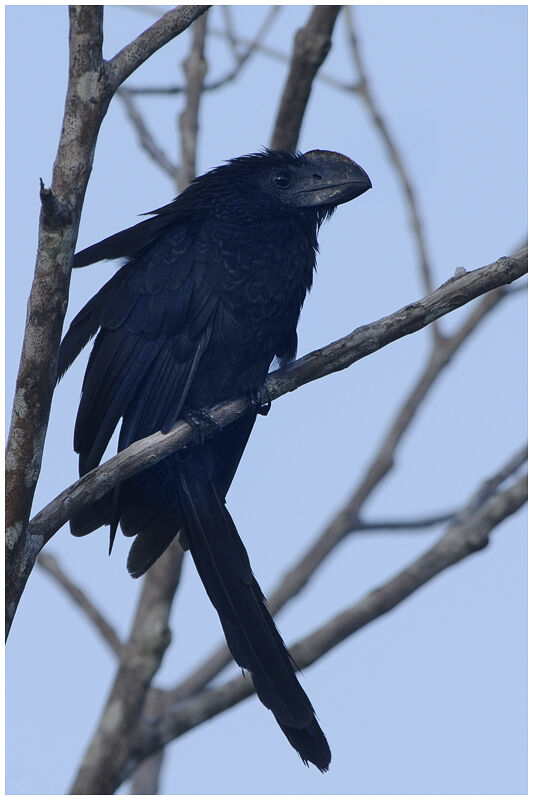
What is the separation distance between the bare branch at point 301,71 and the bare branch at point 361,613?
2.07 m

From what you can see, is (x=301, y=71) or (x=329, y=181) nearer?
(x=329, y=181)

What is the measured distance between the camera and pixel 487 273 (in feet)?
10.7

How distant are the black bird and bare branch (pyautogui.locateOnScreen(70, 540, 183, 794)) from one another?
0.83m

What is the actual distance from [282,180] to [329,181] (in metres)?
0.20

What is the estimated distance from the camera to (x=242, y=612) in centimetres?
380

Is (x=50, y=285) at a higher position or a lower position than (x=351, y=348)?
higher

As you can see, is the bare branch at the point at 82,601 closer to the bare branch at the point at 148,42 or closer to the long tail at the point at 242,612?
the long tail at the point at 242,612

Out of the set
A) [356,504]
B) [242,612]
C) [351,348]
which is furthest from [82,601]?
[351,348]

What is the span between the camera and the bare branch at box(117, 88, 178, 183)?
18.5 feet

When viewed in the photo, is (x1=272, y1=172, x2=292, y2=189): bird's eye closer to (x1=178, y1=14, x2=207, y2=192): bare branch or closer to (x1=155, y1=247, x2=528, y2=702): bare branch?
(x1=178, y1=14, x2=207, y2=192): bare branch

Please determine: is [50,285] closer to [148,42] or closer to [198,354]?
[148,42]

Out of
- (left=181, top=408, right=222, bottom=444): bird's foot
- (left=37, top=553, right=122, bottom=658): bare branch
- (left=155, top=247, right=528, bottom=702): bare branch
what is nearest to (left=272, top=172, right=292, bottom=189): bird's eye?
(left=181, top=408, right=222, bottom=444): bird's foot

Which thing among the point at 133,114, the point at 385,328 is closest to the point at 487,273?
the point at 385,328

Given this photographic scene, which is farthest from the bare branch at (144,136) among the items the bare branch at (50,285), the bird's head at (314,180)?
the bare branch at (50,285)
